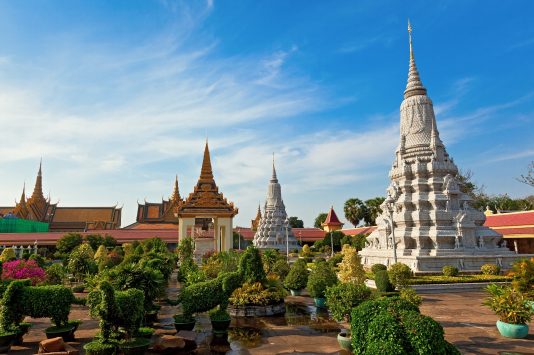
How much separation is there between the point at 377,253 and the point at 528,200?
44067 mm

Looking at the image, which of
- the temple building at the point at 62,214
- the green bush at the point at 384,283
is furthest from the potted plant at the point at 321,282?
the temple building at the point at 62,214

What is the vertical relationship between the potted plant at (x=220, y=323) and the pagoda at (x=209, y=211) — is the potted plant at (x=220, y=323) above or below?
below

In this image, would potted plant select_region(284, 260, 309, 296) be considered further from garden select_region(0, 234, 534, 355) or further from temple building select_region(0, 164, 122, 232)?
temple building select_region(0, 164, 122, 232)

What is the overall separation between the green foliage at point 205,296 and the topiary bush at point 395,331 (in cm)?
524

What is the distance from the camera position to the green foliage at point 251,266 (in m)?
14.0

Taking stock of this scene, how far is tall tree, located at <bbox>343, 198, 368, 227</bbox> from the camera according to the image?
59906 mm

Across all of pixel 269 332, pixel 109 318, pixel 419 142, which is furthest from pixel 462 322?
pixel 419 142

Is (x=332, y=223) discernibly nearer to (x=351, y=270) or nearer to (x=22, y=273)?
(x=351, y=270)

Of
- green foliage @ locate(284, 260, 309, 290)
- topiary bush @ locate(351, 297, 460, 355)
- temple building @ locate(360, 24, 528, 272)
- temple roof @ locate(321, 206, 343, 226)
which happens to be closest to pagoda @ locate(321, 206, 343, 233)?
temple roof @ locate(321, 206, 343, 226)

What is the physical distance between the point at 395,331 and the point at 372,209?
54301mm

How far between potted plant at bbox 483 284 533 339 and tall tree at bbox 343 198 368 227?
5056 centimetres

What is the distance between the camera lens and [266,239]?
50125 mm

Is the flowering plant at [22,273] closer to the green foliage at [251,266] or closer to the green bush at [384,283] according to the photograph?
the green foliage at [251,266]

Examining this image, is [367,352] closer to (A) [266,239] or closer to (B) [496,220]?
(B) [496,220]
